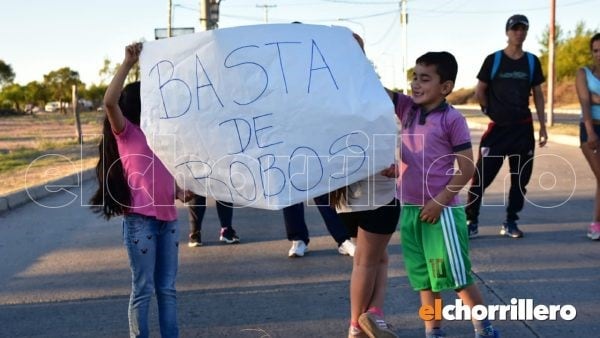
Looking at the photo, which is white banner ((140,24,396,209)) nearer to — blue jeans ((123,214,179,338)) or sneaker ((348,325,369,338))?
blue jeans ((123,214,179,338))

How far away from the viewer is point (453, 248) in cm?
377

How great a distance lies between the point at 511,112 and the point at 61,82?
86.9 m

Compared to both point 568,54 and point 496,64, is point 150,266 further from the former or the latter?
point 568,54

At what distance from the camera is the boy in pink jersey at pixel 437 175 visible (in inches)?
148

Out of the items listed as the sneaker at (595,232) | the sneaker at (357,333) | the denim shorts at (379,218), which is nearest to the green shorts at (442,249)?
the denim shorts at (379,218)

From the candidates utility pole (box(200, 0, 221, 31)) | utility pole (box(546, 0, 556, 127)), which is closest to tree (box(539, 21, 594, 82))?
utility pole (box(546, 0, 556, 127))

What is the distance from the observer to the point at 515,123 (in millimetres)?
6586

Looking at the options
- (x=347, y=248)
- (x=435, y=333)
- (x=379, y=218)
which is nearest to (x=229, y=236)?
(x=347, y=248)

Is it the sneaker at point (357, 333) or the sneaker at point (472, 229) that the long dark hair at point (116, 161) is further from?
the sneaker at point (472, 229)

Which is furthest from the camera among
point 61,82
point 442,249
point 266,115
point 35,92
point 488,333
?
point 35,92

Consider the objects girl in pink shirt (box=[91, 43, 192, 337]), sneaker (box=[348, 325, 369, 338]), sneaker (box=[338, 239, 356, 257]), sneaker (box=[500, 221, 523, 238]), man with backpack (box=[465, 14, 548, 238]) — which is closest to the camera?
girl in pink shirt (box=[91, 43, 192, 337])

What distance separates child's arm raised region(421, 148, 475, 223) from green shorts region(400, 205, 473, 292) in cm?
5

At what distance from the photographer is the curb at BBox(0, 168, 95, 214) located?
32.1ft

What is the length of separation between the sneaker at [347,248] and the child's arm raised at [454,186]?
8.11 ft
